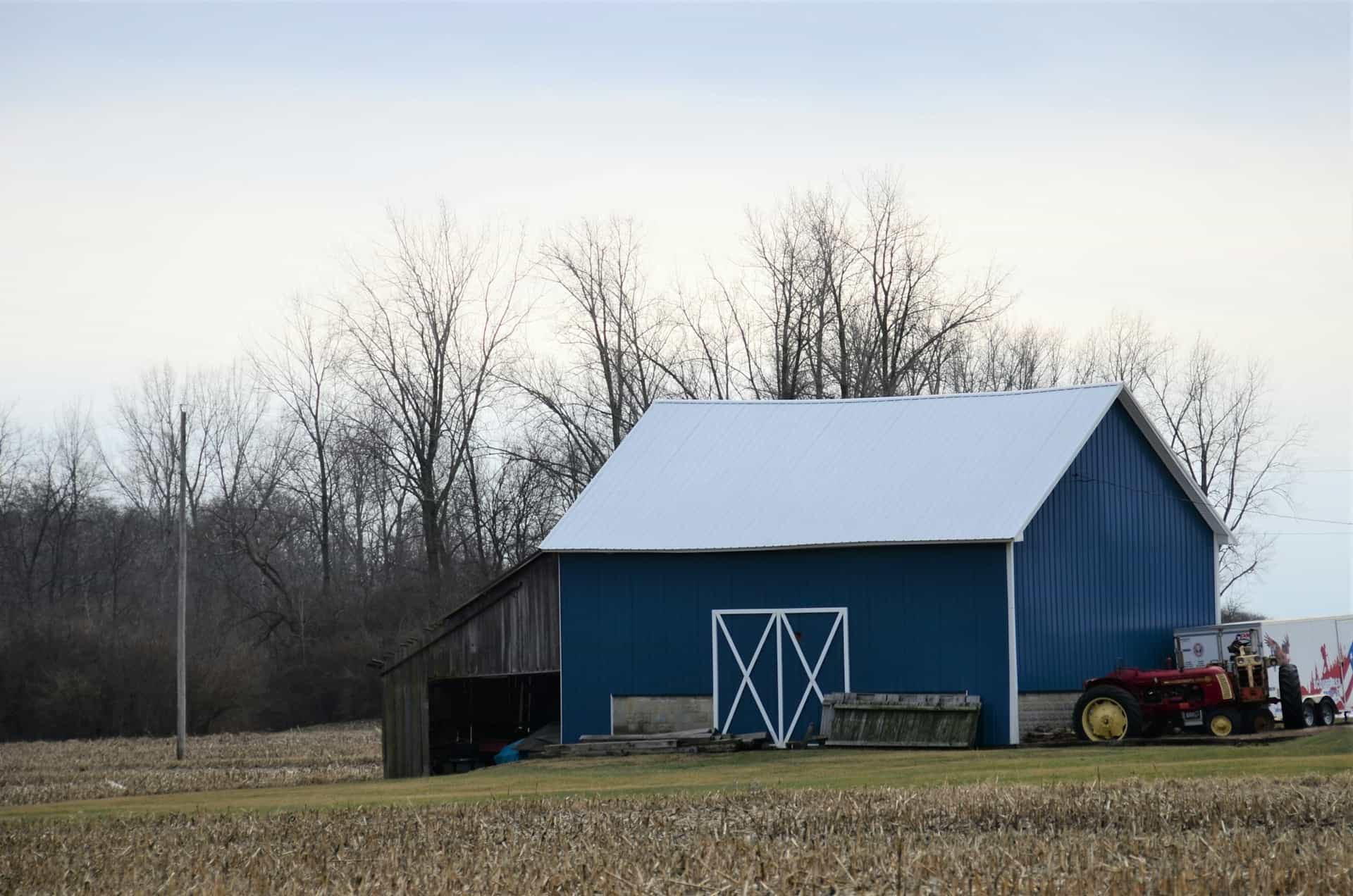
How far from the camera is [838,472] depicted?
29.2 metres

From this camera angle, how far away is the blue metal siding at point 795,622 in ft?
85.0

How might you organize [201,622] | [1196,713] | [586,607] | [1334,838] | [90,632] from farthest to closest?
1. [201,622]
2. [90,632]
3. [586,607]
4. [1196,713]
5. [1334,838]

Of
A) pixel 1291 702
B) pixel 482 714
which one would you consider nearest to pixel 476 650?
pixel 482 714

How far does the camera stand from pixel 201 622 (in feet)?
183

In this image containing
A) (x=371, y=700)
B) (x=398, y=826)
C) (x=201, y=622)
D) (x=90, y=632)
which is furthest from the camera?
(x=201, y=622)

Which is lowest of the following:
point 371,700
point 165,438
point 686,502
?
point 371,700

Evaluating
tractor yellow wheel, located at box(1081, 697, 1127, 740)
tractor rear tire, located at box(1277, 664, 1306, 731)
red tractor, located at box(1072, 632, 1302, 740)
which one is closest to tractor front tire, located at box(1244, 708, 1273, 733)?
red tractor, located at box(1072, 632, 1302, 740)

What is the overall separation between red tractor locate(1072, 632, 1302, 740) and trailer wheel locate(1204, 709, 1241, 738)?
0.04 feet

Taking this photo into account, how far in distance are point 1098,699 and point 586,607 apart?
29.7 feet

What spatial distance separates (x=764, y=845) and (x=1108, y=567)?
1751cm

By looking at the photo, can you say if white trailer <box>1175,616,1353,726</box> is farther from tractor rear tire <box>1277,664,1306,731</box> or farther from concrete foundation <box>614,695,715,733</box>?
concrete foundation <box>614,695,715,733</box>

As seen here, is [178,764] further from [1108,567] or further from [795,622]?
[1108,567]

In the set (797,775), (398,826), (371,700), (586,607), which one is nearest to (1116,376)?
(371,700)

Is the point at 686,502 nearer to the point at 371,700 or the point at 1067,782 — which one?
the point at 1067,782
